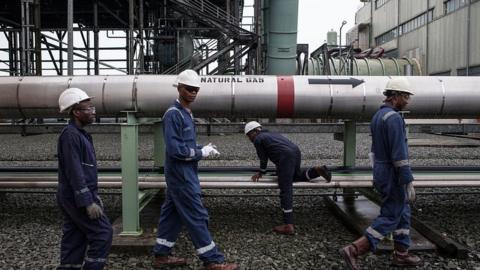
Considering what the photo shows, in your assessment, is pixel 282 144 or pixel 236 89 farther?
pixel 236 89

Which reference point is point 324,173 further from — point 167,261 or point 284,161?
point 167,261

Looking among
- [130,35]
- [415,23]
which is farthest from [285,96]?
[415,23]

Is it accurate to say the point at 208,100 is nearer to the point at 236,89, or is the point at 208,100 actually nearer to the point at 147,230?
the point at 236,89

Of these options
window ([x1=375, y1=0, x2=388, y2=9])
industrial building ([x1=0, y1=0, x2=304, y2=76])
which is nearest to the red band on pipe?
industrial building ([x1=0, y1=0, x2=304, y2=76])

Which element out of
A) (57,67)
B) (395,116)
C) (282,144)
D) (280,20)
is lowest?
(282,144)

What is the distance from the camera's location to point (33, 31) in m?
15.5

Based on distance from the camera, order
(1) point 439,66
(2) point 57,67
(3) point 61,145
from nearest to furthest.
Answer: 1. (3) point 61,145
2. (2) point 57,67
3. (1) point 439,66

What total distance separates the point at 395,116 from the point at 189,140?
1819mm

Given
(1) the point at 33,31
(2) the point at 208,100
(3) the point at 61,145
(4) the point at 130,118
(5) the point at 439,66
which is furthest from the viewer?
(5) the point at 439,66

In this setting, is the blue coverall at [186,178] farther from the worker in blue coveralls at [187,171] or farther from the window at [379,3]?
the window at [379,3]

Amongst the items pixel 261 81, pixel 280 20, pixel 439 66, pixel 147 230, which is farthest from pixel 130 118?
pixel 439 66

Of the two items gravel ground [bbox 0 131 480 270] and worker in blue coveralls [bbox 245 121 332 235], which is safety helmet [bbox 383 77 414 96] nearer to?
worker in blue coveralls [bbox 245 121 332 235]

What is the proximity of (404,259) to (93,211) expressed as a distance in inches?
110

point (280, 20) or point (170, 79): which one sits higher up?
point (280, 20)
